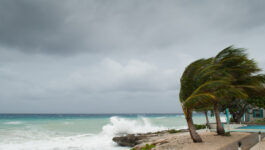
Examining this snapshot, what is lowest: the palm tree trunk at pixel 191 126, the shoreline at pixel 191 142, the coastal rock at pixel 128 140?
the coastal rock at pixel 128 140

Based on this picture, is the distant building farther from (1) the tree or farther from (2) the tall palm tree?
(2) the tall palm tree

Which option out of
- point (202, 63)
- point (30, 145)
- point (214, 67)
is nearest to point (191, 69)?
point (202, 63)

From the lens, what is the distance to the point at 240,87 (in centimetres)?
1277

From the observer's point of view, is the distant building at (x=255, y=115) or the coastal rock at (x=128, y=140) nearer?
the coastal rock at (x=128, y=140)

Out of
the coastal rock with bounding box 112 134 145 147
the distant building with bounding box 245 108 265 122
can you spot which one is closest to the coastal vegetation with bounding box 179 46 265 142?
the coastal rock with bounding box 112 134 145 147

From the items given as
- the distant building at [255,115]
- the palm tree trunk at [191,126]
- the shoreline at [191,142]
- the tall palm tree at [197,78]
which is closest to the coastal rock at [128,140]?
the shoreline at [191,142]

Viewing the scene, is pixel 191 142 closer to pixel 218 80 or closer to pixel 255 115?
pixel 218 80

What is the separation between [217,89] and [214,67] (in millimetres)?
1453

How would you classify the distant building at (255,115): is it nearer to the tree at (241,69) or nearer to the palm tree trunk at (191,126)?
the tree at (241,69)

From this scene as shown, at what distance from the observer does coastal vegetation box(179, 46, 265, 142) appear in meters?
10.6

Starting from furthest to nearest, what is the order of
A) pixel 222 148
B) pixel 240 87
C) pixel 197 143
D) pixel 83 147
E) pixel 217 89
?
pixel 83 147, pixel 240 87, pixel 217 89, pixel 197 143, pixel 222 148

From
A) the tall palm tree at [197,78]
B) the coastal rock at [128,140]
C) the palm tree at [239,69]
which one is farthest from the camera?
the coastal rock at [128,140]

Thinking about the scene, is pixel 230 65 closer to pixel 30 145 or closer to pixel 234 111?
pixel 234 111

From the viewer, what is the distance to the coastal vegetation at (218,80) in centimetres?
1060
